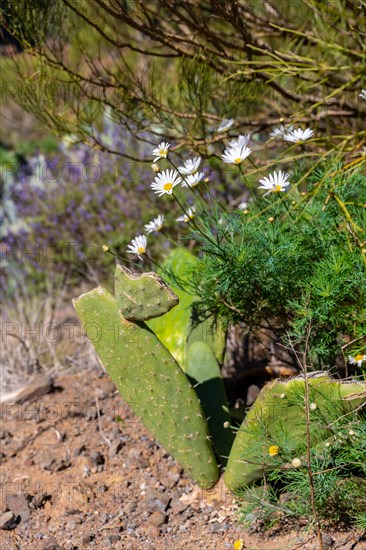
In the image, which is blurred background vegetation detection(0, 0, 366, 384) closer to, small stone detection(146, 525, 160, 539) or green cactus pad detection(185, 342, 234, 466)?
green cactus pad detection(185, 342, 234, 466)

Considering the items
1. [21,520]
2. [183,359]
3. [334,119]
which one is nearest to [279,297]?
[183,359]

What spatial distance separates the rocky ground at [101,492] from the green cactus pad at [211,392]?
19 cm

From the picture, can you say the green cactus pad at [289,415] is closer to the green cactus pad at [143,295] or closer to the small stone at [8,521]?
the green cactus pad at [143,295]

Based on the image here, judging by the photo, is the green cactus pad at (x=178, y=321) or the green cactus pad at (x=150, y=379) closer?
the green cactus pad at (x=150, y=379)

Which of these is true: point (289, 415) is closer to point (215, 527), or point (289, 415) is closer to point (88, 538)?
point (215, 527)

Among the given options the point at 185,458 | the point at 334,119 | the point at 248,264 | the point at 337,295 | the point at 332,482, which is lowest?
the point at 332,482

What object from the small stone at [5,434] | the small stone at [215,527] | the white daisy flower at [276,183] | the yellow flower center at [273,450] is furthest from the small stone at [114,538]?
the white daisy flower at [276,183]

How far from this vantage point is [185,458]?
2820 mm

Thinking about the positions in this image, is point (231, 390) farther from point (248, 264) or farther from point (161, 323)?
point (248, 264)

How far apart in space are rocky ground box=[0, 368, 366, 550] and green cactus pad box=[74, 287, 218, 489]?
0.23 m

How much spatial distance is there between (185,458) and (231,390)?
31.3 inches

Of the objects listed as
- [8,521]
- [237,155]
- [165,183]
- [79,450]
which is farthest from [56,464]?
[237,155]

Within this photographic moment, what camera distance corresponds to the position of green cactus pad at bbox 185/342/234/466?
2916 millimetres

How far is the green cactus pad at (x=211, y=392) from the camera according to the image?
115 inches
